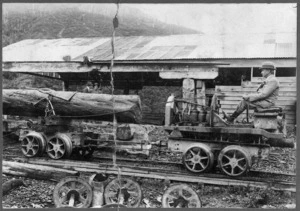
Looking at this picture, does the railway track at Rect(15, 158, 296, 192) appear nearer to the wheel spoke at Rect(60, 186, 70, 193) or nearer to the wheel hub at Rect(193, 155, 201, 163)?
the wheel hub at Rect(193, 155, 201, 163)

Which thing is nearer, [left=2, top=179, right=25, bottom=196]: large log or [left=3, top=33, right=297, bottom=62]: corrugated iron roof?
[left=2, top=179, right=25, bottom=196]: large log

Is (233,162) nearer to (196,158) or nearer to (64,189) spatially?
(196,158)

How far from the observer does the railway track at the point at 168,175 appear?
7543 mm

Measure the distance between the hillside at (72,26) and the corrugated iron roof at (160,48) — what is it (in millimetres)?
253

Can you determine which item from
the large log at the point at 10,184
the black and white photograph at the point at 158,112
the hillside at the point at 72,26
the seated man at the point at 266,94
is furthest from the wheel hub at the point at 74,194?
Result: the seated man at the point at 266,94

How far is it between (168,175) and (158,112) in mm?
2149

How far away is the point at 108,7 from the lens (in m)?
7.41

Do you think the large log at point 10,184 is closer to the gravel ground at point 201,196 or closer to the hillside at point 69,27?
the gravel ground at point 201,196

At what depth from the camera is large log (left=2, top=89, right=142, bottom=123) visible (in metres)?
8.77

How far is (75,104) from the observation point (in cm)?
910

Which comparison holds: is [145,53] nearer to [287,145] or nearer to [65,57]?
[65,57]

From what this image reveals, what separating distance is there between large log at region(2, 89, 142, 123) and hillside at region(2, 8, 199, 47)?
171cm

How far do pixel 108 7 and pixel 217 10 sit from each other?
2490 mm

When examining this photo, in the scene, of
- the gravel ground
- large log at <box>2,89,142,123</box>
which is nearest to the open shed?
large log at <box>2,89,142,123</box>
